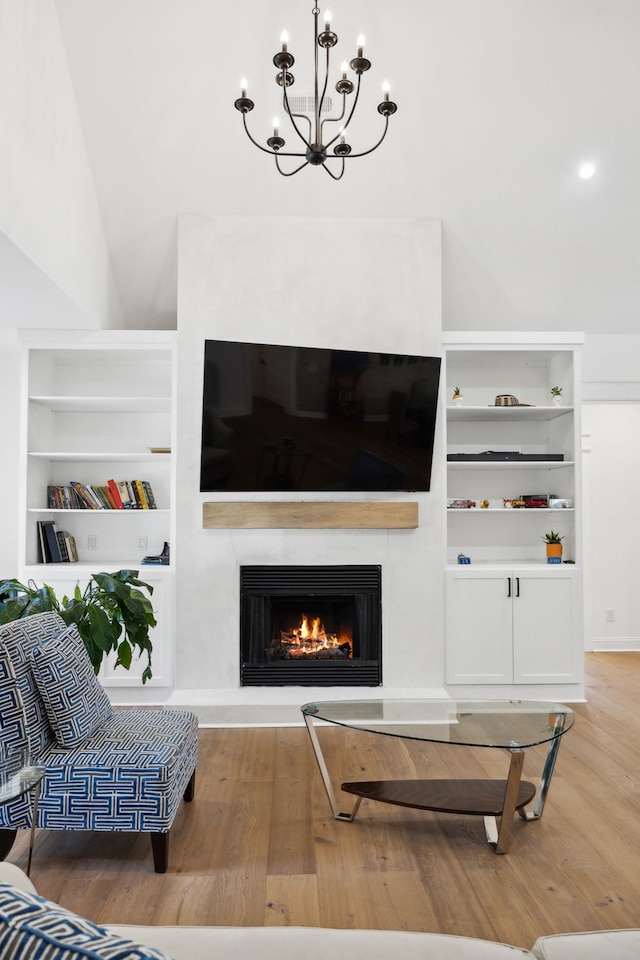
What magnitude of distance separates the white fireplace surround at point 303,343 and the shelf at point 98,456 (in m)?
0.37

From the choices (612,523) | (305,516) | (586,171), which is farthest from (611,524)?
(305,516)

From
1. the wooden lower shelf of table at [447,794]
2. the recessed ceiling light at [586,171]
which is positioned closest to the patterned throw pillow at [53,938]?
the wooden lower shelf of table at [447,794]

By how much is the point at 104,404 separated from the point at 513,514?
3.00 m

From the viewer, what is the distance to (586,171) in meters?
4.37

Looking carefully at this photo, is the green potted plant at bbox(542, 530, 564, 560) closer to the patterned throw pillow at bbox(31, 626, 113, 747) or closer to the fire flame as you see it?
the fire flame

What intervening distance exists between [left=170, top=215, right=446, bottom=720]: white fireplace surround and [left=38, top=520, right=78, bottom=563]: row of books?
85 centimetres

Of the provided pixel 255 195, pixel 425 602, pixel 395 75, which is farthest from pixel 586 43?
pixel 425 602

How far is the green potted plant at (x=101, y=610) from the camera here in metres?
2.90

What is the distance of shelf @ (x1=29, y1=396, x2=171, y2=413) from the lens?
4.55m

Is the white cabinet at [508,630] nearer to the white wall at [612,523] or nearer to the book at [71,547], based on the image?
the white wall at [612,523]

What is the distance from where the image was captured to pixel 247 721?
4070 millimetres

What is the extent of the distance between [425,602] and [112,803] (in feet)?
8.42

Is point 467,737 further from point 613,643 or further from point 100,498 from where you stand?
point 613,643

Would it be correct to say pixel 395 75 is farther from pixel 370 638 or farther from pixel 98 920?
pixel 98 920
